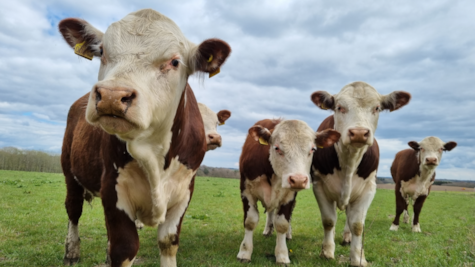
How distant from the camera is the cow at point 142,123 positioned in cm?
243

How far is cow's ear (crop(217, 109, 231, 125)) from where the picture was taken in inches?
344

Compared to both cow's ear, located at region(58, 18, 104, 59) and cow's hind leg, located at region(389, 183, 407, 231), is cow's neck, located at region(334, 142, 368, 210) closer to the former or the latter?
cow's ear, located at region(58, 18, 104, 59)

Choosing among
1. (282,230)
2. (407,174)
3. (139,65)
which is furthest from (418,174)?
(139,65)

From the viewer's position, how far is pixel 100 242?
6.47 metres

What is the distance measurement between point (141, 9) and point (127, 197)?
1.90m

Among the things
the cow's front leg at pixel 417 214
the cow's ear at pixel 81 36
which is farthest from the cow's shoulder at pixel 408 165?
the cow's ear at pixel 81 36

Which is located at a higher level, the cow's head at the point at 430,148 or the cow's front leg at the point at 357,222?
the cow's head at the point at 430,148

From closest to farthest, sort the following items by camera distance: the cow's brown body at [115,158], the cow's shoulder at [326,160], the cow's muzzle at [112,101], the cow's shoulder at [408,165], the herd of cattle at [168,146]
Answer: the cow's muzzle at [112,101]
the herd of cattle at [168,146]
the cow's brown body at [115,158]
the cow's shoulder at [326,160]
the cow's shoulder at [408,165]

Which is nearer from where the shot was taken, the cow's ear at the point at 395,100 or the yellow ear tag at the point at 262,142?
the yellow ear tag at the point at 262,142

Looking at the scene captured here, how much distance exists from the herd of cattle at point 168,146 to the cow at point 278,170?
0.06ft

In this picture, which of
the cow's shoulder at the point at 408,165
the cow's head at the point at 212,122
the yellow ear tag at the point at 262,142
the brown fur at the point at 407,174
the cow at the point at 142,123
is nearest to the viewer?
the cow at the point at 142,123

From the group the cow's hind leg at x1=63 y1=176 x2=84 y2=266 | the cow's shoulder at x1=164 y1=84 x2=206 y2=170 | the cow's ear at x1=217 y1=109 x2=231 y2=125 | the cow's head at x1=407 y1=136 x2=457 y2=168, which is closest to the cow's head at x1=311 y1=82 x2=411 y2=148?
the cow's shoulder at x1=164 y1=84 x2=206 y2=170

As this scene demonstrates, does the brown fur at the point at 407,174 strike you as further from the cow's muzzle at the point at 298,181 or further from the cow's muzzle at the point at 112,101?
the cow's muzzle at the point at 112,101

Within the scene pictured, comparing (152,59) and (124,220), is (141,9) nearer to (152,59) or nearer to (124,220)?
(152,59)
